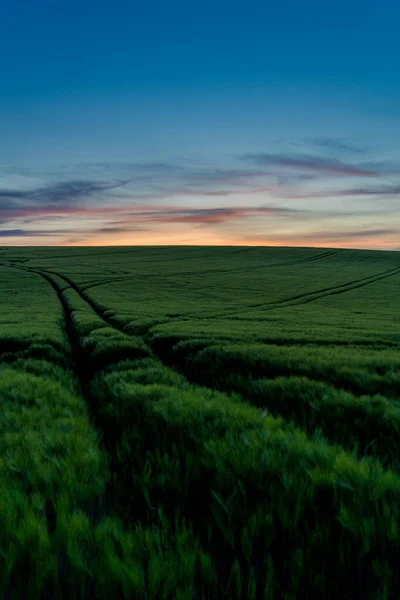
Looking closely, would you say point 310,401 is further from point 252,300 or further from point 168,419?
point 252,300

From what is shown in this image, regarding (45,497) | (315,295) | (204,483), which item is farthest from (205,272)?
(45,497)

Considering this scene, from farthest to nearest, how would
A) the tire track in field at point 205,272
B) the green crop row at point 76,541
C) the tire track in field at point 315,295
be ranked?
the tire track in field at point 205,272 → the tire track in field at point 315,295 → the green crop row at point 76,541

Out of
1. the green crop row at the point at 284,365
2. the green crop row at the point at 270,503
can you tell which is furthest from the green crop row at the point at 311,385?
the green crop row at the point at 270,503

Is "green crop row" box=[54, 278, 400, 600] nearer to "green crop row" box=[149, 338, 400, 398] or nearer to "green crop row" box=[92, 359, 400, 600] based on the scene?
"green crop row" box=[92, 359, 400, 600]

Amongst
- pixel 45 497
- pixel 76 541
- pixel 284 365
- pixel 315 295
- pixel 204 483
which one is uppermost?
pixel 76 541

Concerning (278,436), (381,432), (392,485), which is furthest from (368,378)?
(392,485)

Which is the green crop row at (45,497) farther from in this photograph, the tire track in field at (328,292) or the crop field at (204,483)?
the tire track in field at (328,292)

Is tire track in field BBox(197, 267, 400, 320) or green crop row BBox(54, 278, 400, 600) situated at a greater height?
green crop row BBox(54, 278, 400, 600)

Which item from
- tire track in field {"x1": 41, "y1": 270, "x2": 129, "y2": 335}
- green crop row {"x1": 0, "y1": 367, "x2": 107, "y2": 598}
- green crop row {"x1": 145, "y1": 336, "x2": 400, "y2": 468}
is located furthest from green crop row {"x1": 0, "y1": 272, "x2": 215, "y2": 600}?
tire track in field {"x1": 41, "y1": 270, "x2": 129, "y2": 335}

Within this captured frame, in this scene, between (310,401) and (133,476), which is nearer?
(133,476)

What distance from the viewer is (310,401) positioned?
620 centimetres

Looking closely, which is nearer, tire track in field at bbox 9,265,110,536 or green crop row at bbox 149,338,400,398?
tire track in field at bbox 9,265,110,536

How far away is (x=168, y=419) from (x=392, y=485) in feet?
9.00

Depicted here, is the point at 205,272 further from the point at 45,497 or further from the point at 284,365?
the point at 45,497
